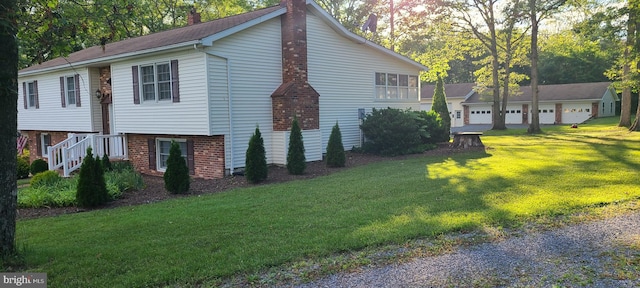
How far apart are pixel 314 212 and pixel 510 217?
2.91 metres

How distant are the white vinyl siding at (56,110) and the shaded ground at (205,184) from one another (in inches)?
160

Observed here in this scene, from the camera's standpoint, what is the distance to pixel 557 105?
40.5 m

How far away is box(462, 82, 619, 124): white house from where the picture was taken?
3928cm

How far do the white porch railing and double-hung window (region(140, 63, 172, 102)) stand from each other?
238 centimetres

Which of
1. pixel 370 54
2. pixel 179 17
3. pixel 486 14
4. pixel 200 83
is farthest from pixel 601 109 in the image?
pixel 200 83

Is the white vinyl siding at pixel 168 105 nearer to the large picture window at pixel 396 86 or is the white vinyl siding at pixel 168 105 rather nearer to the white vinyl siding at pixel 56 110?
the white vinyl siding at pixel 56 110

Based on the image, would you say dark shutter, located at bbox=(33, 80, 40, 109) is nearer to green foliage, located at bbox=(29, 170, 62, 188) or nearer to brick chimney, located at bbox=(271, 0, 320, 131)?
green foliage, located at bbox=(29, 170, 62, 188)

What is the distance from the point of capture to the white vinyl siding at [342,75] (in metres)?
15.2

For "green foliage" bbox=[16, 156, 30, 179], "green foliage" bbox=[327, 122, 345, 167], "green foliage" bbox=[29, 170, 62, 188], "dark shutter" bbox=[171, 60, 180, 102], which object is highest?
"dark shutter" bbox=[171, 60, 180, 102]

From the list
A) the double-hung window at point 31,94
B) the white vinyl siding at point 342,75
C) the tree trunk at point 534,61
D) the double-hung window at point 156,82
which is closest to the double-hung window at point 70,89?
the double-hung window at point 31,94

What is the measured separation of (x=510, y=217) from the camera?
6.48m

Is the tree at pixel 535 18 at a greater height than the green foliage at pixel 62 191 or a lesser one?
greater

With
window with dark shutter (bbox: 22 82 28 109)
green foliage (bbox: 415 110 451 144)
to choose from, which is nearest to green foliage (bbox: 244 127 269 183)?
green foliage (bbox: 415 110 451 144)

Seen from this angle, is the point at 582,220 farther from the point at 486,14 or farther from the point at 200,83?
the point at 486,14
